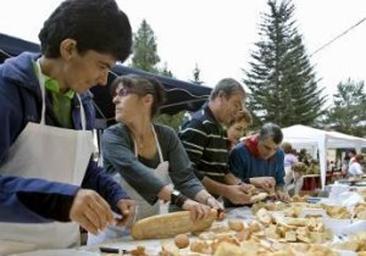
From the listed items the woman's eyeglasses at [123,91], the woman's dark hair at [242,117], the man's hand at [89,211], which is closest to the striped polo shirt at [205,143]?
the woman's dark hair at [242,117]

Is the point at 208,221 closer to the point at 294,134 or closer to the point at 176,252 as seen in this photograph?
the point at 176,252

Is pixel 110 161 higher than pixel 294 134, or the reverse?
pixel 294 134

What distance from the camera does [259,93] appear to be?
2398 centimetres

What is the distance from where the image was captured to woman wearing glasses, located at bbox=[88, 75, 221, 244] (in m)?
1.60

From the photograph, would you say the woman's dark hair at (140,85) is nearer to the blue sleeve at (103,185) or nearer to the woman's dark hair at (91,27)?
the blue sleeve at (103,185)

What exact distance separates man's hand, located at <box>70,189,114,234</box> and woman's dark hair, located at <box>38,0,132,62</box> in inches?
13.1

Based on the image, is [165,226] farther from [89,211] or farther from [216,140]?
[216,140]

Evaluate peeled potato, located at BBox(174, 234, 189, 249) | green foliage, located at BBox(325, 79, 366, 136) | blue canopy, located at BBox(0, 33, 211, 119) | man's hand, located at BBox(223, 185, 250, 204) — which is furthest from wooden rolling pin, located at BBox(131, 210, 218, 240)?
green foliage, located at BBox(325, 79, 366, 136)

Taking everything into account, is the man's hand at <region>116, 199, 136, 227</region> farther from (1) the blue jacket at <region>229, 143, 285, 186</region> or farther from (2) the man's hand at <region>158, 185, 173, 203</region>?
(1) the blue jacket at <region>229, 143, 285, 186</region>

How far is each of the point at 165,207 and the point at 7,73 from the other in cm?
109

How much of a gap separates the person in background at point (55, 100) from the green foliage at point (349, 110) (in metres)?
30.1

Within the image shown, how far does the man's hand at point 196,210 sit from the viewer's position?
60.0 inches

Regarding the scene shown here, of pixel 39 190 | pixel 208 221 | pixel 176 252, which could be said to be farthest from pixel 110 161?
pixel 39 190

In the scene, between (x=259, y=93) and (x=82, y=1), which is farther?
(x=259, y=93)
